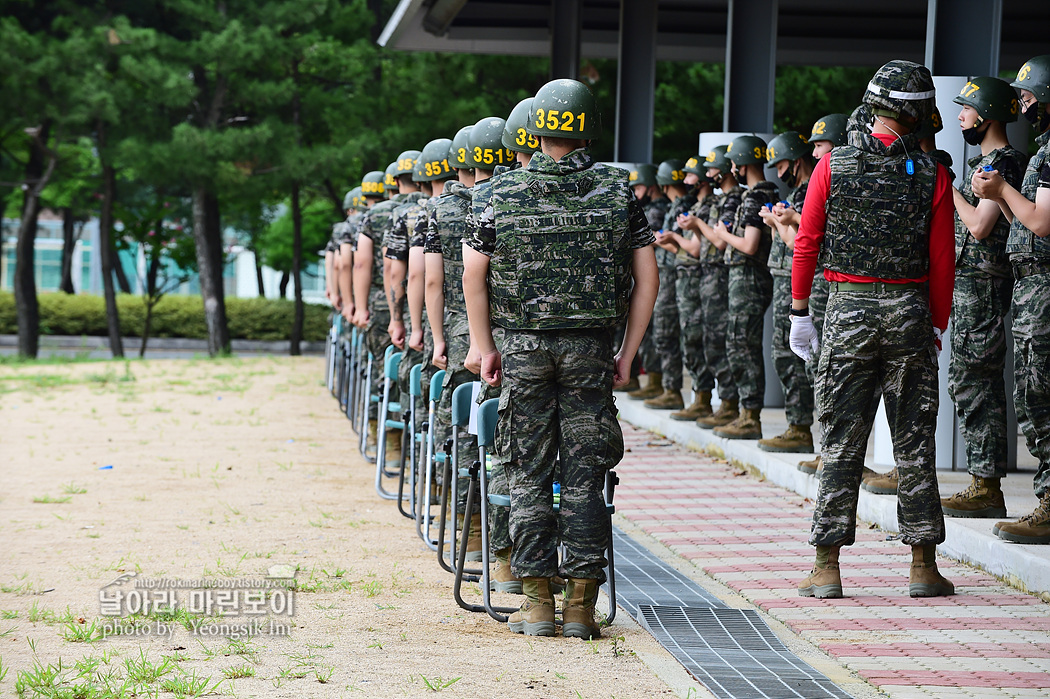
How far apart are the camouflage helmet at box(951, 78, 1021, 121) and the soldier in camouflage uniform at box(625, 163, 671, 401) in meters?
6.14

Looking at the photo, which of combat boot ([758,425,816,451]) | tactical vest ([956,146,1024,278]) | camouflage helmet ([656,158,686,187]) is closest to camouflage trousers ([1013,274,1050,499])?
tactical vest ([956,146,1024,278])

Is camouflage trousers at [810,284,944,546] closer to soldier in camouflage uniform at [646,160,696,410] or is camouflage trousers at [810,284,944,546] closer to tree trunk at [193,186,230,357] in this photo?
soldier in camouflage uniform at [646,160,696,410]

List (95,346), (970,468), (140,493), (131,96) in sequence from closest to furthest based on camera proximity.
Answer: (970,468) < (140,493) < (131,96) < (95,346)

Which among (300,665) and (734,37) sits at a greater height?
(734,37)

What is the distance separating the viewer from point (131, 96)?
1050 inches

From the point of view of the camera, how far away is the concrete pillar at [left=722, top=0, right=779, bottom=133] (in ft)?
44.4

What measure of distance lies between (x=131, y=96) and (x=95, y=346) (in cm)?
1031

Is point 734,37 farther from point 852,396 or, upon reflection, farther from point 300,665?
point 300,665

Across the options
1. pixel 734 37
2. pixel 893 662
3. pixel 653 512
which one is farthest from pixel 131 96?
pixel 893 662

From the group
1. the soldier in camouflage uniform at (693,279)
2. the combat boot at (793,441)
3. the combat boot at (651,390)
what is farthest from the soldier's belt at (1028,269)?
the combat boot at (651,390)

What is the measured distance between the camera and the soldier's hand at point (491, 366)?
578 centimetres

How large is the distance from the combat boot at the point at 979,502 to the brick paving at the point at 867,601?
0.38 m

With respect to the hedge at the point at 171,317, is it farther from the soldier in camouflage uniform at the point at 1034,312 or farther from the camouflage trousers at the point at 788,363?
the soldier in camouflage uniform at the point at 1034,312

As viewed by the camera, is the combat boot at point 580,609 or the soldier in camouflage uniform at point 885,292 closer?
the combat boot at point 580,609
